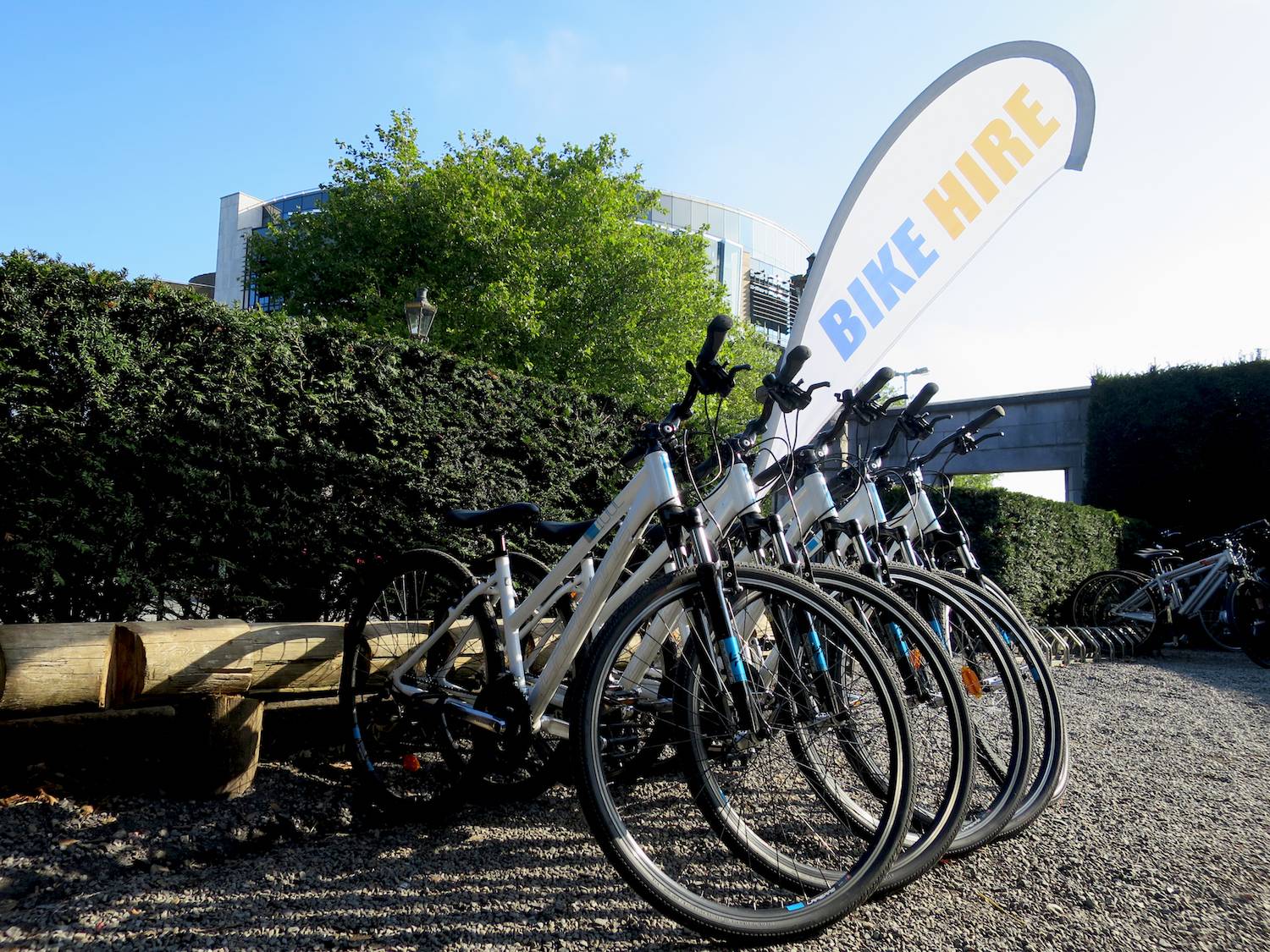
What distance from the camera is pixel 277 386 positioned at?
3.80m

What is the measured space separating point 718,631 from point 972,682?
4.69 feet

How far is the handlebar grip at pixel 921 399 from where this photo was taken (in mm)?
3876

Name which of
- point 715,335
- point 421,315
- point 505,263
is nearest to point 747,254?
point 505,263

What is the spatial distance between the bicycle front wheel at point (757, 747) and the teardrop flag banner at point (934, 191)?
11.7 ft

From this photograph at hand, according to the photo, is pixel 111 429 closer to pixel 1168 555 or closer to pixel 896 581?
pixel 896 581

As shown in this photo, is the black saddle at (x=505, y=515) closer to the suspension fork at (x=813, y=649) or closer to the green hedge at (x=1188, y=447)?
the suspension fork at (x=813, y=649)

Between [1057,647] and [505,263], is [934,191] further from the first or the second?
[505,263]

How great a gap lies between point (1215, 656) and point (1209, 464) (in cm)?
622

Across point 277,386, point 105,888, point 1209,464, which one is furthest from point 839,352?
point 1209,464

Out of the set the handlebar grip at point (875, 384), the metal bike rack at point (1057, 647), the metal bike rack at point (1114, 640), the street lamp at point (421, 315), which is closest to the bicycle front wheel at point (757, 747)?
the handlebar grip at point (875, 384)

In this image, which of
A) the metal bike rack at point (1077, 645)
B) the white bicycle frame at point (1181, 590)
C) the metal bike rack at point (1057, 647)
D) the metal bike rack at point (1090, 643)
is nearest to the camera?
the metal bike rack at point (1057, 647)

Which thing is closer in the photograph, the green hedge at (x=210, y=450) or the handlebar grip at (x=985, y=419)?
the green hedge at (x=210, y=450)

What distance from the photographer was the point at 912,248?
618cm

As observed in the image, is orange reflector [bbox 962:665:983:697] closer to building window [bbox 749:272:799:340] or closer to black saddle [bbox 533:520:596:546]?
black saddle [bbox 533:520:596:546]
